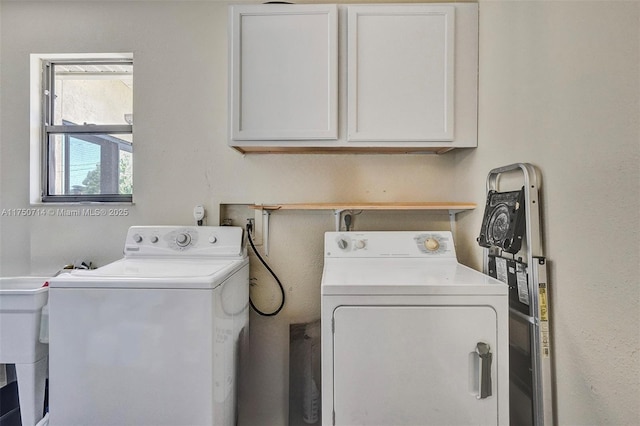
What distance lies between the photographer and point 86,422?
48.1 inches

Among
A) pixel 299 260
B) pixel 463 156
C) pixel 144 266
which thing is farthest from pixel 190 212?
pixel 463 156

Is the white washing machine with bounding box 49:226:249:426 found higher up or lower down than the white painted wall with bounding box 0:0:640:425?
lower down

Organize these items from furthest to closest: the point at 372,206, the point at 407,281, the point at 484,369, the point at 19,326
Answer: the point at 372,206
the point at 19,326
the point at 407,281
the point at 484,369

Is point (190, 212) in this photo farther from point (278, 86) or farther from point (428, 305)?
point (428, 305)

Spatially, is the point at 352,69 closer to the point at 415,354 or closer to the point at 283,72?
the point at 283,72

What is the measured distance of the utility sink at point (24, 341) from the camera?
145 cm

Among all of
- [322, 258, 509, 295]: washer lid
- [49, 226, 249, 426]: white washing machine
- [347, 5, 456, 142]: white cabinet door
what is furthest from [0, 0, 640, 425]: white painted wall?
[49, 226, 249, 426]: white washing machine

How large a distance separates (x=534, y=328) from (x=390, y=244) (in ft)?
2.46

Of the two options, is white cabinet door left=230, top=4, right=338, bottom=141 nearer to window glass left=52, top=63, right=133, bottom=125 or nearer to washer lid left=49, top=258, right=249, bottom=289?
washer lid left=49, top=258, right=249, bottom=289

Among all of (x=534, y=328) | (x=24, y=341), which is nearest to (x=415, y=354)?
(x=534, y=328)

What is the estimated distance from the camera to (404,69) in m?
1.61

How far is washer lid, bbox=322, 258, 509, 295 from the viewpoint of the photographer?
112 centimetres

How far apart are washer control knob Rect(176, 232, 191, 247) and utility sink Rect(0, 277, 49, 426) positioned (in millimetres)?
636

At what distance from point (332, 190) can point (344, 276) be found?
2.47 feet
